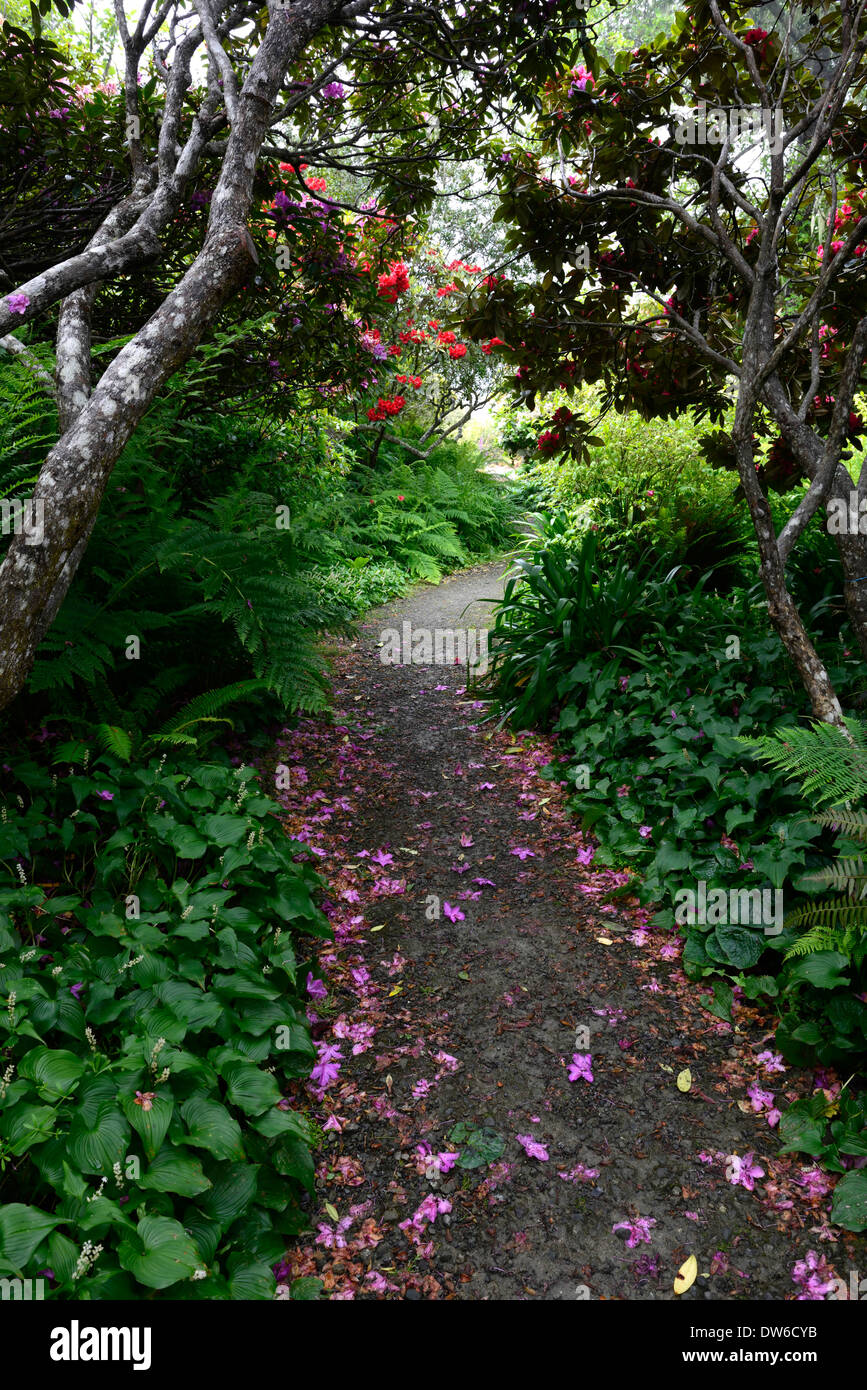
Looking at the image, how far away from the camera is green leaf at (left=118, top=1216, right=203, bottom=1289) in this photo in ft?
5.22

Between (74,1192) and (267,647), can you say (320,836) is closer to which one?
(267,647)

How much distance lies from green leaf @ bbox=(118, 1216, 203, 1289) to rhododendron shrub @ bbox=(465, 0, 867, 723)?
9.65ft

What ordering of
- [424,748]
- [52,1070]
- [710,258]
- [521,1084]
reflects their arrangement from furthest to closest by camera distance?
[424,748], [710,258], [521,1084], [52,1070]

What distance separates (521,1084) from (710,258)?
13.8 feet

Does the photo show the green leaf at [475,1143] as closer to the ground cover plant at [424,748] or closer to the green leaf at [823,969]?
the ground cover plant at [424,748]

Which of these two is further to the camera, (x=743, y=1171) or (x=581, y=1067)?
(x=581, y=1067)

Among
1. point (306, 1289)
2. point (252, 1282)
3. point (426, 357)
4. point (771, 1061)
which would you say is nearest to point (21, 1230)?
point (252, 1282)

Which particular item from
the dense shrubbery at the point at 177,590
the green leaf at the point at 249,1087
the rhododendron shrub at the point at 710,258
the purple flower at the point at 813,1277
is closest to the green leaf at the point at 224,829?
the dense shrubbery at the point at 177,590

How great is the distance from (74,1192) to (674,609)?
4.32 metres

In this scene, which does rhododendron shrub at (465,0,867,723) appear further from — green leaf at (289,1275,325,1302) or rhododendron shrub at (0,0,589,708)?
green leaf at (289,1275,325,1302)

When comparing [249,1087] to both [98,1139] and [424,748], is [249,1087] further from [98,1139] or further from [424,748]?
[424,748]

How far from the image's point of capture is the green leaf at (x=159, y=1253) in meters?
1.59

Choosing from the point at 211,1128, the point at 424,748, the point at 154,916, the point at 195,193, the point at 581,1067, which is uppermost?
the point at 195,193

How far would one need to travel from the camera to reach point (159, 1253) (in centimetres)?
164
